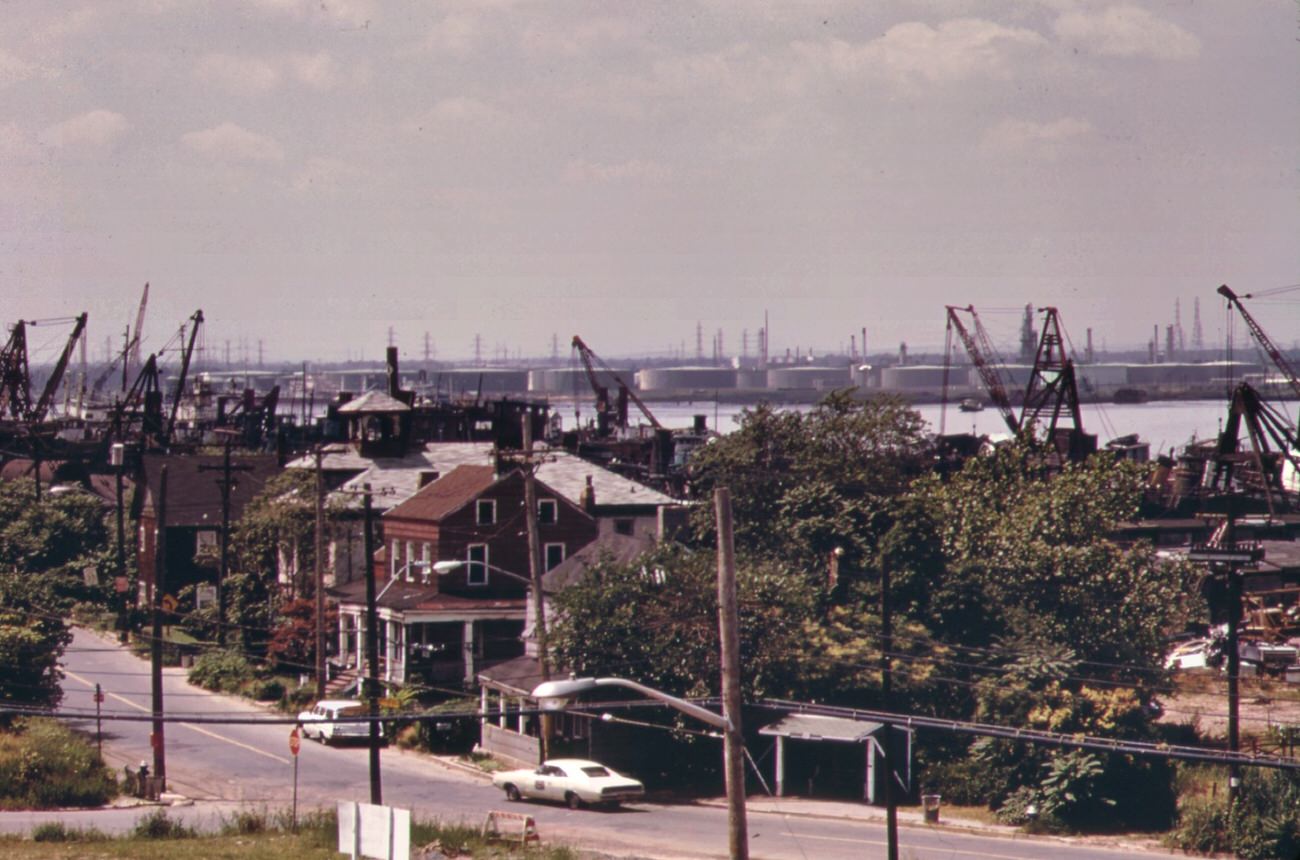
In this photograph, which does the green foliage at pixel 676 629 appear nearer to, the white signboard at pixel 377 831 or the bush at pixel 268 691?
the bush at pixel 268 691

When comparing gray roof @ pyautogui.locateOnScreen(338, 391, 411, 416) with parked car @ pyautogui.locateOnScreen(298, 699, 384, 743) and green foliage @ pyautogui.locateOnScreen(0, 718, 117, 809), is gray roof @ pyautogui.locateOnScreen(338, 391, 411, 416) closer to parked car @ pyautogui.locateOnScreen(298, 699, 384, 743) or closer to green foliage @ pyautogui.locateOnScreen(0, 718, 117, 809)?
parked car @ pyautogui.locateOnScreen(298, 699, 384, 743)

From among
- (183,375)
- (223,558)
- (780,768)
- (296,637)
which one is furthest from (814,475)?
(183,375)

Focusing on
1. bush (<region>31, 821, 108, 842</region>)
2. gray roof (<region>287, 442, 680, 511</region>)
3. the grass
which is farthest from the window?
bush (<region>31, 821, 108, 842</region>)

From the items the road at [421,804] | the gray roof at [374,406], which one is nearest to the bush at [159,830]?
the road at [421,804]

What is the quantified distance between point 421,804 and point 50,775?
10980mm

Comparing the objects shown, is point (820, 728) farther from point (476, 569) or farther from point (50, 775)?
point (50, 775)

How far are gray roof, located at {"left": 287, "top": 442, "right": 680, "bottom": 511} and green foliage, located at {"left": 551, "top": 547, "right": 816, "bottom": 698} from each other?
1804 cm

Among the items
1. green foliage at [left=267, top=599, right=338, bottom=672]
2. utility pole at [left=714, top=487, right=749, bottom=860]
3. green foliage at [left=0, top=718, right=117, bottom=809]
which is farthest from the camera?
green foliage at [left=267, top=599, right=338, bottom=672]

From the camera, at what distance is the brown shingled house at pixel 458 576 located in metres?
65.5

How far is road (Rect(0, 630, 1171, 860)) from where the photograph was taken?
1742 inches

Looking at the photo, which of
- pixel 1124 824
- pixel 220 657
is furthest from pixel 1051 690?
pixel 220 657

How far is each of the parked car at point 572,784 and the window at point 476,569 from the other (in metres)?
16.2

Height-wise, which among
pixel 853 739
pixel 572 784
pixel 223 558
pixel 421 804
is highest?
pixel 223 558

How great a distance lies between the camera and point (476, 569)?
221ft
